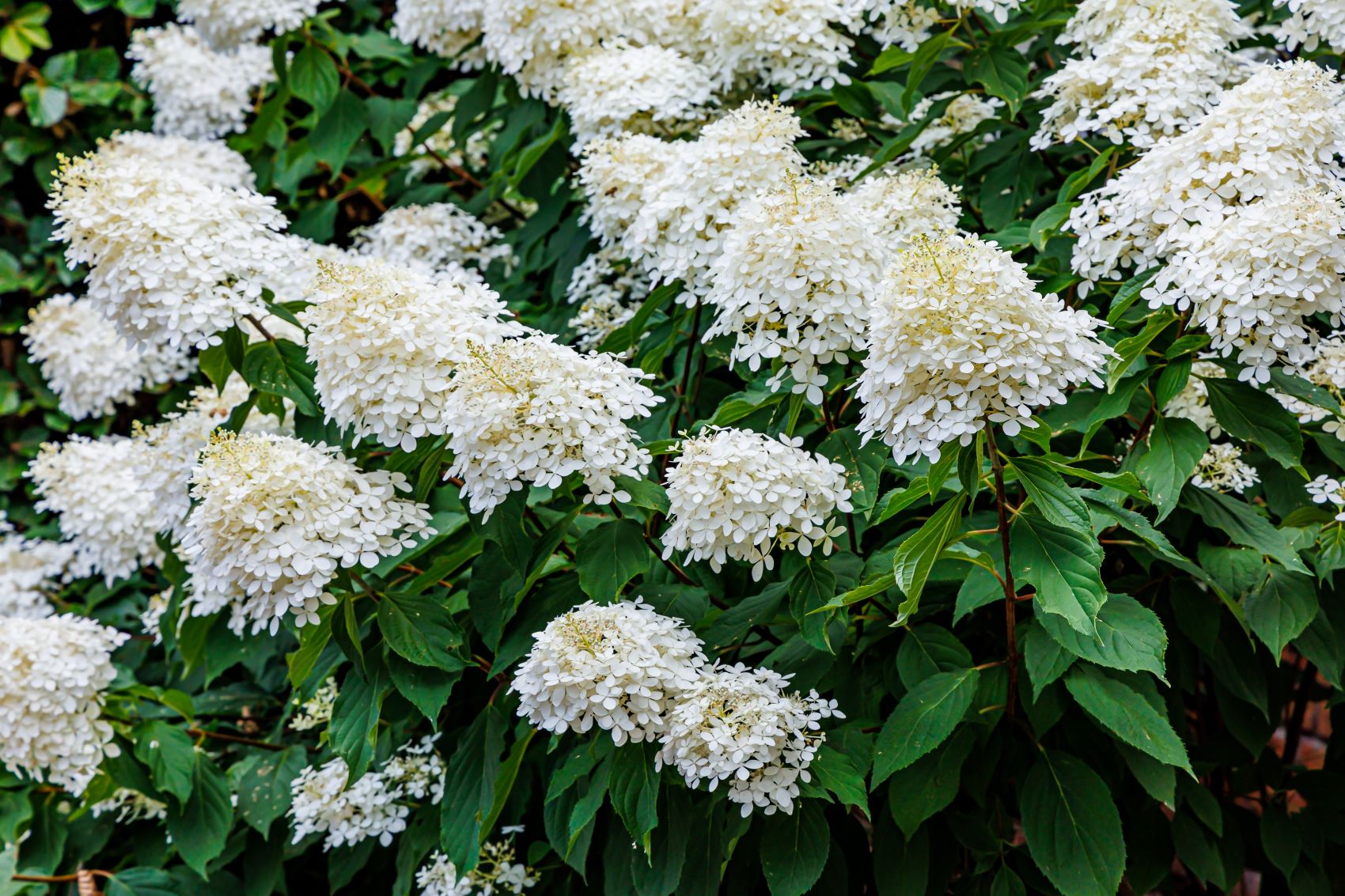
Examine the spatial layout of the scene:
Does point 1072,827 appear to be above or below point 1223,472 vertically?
below

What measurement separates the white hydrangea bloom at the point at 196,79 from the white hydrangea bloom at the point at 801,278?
2.66 meters

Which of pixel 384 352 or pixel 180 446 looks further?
pixel 180 446

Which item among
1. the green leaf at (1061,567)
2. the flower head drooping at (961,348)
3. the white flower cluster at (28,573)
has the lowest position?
the white flower cluster at (28,573)

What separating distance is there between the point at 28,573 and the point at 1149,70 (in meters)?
3.59

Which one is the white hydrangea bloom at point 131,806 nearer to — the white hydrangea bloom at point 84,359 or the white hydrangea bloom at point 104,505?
the white hydrangea bloom at point 104,505

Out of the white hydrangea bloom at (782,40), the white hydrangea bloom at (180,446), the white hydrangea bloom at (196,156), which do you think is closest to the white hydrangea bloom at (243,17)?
the white hydrangea bloom at (196,156)

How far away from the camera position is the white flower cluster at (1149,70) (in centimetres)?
214

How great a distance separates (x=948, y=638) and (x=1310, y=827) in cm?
106

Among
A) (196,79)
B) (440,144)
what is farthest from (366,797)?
(196,79)

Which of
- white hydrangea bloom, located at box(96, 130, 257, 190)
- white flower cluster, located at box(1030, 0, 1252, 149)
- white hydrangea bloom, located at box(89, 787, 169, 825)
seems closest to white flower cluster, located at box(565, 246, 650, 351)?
white flower cluster, located at box(1030, 0, 1252, 149)

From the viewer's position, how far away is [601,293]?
2.83 meters

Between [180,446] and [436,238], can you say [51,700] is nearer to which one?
[180,446]

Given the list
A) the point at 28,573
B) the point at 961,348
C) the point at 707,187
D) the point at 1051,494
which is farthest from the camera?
the point at 28,573

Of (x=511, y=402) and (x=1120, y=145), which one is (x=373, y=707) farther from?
(x=1120, y=145)
